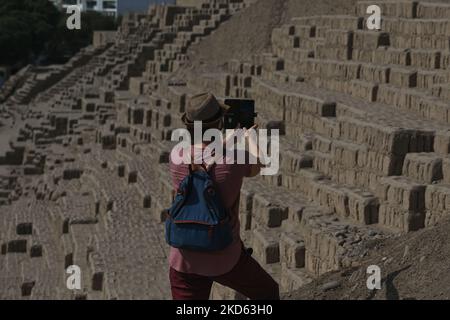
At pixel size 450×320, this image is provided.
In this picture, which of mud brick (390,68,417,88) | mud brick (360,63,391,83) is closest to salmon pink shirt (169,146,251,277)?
mud brick (390,68,417,88)

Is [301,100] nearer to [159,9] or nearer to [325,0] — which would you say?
[325,0]

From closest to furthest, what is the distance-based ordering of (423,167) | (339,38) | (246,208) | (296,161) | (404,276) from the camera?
1. (404,276)
2. (423,167)
3. (296,161)
4. (246,208)
5. (339,38)

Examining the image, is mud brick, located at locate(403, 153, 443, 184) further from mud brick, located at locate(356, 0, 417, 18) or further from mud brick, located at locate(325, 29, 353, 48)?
mud brick, located at locate(356, 0, 417, 18)

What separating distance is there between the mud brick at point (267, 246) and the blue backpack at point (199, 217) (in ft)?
15.5

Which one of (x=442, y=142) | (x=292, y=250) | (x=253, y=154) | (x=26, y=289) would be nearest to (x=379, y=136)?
(x=442, y=142)

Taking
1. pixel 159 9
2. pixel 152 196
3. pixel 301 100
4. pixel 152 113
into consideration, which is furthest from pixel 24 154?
pixel 301 100

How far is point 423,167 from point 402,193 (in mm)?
362

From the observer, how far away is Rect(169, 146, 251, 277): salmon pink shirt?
15.7ft

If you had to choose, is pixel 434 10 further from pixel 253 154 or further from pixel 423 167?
pixel 253 154

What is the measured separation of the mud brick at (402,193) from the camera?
27.4ft

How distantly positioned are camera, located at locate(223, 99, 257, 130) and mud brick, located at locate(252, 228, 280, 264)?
4415mm

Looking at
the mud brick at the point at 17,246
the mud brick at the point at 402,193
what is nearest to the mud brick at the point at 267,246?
the mud brick at the point at 402,193

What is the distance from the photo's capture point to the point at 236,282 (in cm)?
494

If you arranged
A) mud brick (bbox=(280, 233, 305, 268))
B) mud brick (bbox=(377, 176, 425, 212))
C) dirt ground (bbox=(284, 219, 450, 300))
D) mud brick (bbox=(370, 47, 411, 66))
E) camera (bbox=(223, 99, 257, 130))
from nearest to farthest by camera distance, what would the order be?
1. camera (bbox=(223, 99, 257, 130))
2. dirt ground (bbox=(284, 219, 450, 300))
3. mud brick (bbox=(377, 176, 425, 212))
4. mud brick (bbox=(280, 233, 305, 268))
5. mud brick (bbox=(370, 47, 411, 66))
